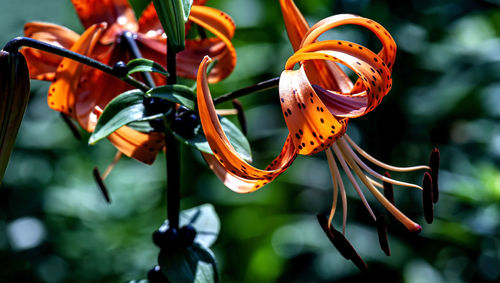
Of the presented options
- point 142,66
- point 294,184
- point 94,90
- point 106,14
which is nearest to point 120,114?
point 142,66

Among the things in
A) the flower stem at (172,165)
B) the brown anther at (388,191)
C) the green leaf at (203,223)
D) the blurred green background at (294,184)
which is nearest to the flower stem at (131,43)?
the flower stem at (172,165)

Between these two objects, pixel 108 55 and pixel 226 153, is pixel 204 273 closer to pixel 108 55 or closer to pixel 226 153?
pixel 226 153

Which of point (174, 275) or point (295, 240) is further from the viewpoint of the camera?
point (295, 240)

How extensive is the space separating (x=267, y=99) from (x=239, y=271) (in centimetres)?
59

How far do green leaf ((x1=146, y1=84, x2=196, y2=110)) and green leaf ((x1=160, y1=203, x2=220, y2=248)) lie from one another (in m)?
0.25

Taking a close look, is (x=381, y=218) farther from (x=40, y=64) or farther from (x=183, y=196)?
(x=183, y=196)

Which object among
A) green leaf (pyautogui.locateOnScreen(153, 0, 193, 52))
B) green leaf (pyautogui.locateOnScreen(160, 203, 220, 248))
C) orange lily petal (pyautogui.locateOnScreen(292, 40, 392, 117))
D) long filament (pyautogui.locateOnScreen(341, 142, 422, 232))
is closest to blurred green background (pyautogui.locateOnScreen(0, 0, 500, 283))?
green leaf (pyautogui.locateOnScreen(160, 203, 220, 248))

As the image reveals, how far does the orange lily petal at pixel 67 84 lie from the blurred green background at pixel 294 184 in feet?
3.05

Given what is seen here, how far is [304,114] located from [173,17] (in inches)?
5.9

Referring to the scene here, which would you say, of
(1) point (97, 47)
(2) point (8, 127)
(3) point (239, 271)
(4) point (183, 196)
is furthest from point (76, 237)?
(2) point (8, 127)

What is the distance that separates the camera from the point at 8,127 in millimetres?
469

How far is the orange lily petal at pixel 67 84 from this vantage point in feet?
1.84

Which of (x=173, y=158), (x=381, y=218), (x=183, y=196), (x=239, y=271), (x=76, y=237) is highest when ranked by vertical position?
(x=173, y=158)

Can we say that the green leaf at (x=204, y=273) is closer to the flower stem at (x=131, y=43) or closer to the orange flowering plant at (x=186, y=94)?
the orange flowering plant at (x=186, y=94)
